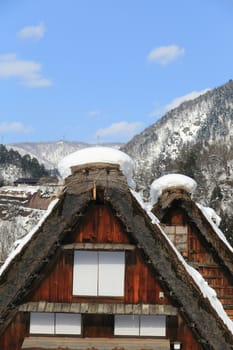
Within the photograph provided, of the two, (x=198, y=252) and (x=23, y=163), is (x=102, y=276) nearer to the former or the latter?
(x=198, y=252)

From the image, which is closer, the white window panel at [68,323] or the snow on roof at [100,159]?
the white window panel at [68,323]

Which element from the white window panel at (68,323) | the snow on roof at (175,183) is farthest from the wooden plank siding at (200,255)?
the white window panel at (68,323)

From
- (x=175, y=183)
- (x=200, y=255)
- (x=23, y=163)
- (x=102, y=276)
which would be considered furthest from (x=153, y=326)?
(x=23, y=163)

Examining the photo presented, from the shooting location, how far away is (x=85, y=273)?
821cm

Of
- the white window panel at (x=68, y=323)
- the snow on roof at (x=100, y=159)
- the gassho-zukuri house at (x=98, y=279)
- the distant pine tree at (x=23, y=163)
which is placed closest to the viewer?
the gassho-zukuri house at (x=98, y=279)

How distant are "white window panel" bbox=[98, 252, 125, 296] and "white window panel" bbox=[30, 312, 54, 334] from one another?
3.11ft

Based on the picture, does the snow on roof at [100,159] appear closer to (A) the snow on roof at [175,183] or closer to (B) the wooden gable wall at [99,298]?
(B) the wooden gable wall at [99,298]

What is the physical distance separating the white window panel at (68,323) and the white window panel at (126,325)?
0.62 m

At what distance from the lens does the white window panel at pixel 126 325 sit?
8242 mm

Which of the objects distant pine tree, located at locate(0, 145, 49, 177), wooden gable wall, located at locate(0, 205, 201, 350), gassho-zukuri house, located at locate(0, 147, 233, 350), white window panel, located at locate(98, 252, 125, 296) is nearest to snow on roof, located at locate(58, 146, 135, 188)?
gassho-zukuri house, located at locate(0, 147, 233, 350)

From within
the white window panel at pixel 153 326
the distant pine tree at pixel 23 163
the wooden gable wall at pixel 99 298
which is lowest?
the white window panel at pixel 153 326

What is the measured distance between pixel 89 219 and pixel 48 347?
2130mm

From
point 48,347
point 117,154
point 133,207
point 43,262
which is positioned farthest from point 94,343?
point 117,154

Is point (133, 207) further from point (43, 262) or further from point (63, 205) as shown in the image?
point (43, 262)
